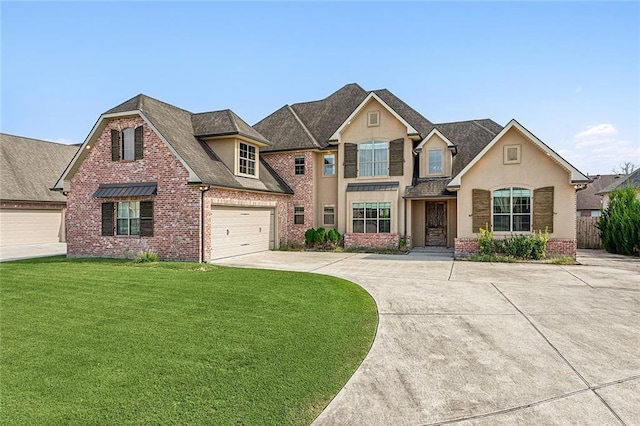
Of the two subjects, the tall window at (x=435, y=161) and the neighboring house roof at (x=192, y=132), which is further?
the tall window at (x=435, y=161)

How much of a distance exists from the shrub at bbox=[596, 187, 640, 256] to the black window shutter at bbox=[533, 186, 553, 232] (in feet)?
16.9

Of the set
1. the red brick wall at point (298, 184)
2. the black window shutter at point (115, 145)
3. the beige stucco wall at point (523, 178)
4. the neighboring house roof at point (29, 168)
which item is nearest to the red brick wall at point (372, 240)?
the red brick wall at point (298, 184)

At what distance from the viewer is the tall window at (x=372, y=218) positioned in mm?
19344

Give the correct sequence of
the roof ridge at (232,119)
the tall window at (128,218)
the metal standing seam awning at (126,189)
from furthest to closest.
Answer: the roof ridge at (232,119) → the tall window at (128,218) → the metal standing seam awning at (126,189)

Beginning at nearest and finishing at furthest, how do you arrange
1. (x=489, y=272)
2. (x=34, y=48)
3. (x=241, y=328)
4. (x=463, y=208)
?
(x=241, y=328) → (x=34, y=48) → (x=489, y=272) → (x=463, y=208)

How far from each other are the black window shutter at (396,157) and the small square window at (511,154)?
5008 millimetres

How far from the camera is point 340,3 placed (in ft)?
38.6

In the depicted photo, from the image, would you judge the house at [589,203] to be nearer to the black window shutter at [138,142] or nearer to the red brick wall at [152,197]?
the red brick wall at [152,197]

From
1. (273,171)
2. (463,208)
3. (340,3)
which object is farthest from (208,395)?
(273,171)

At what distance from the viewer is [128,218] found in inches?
631

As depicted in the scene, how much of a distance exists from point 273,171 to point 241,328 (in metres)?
16.3

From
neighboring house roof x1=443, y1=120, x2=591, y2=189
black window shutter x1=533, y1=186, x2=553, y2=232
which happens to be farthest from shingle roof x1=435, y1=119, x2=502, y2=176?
black window shutter x1=533, y1=186, x2=553, y2=232

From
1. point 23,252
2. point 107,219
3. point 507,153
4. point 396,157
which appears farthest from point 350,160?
point 23,252

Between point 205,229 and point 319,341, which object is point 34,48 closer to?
point 205,229
